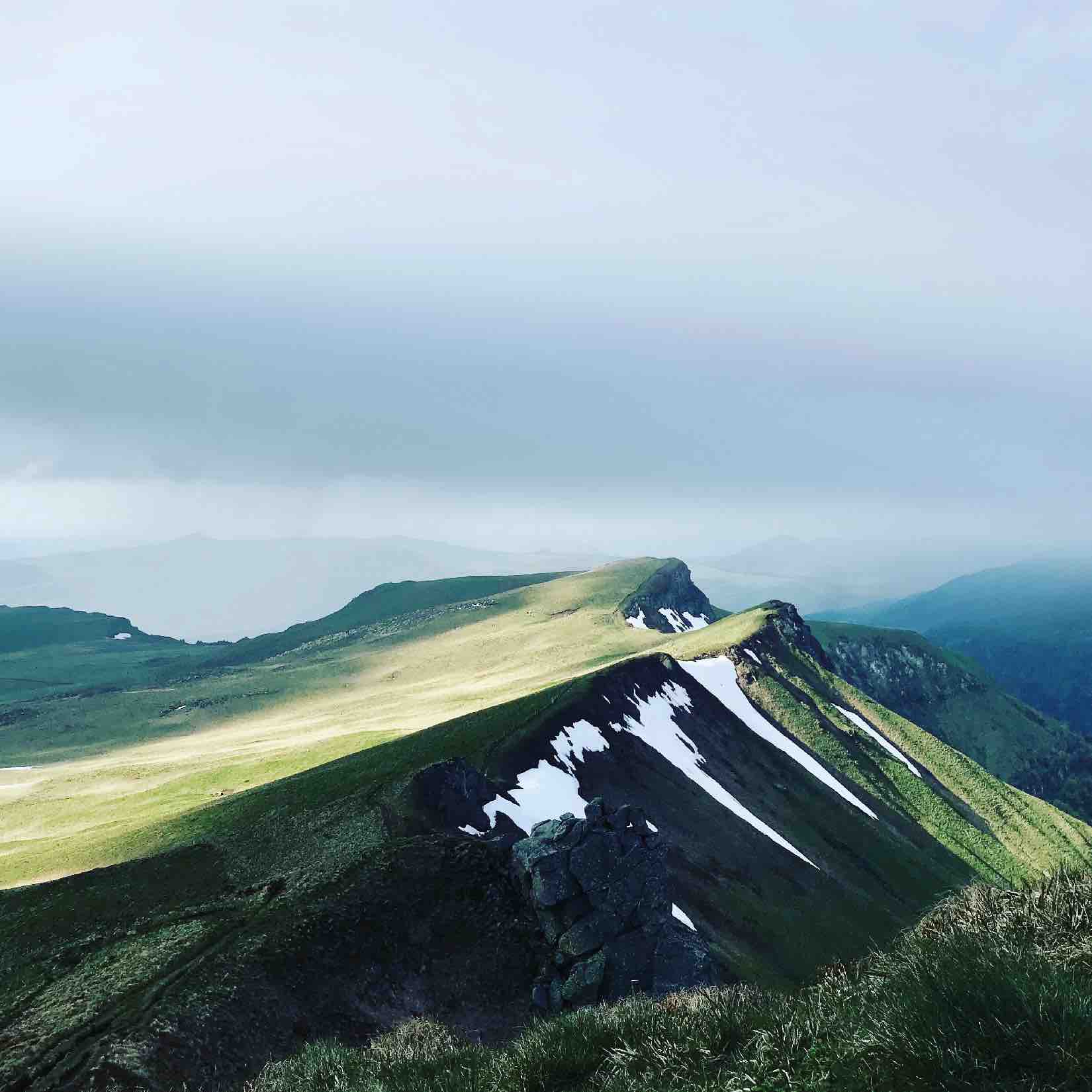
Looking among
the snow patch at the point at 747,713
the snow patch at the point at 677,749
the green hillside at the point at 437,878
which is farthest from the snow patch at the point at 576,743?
the snow patch at the point at 747,713

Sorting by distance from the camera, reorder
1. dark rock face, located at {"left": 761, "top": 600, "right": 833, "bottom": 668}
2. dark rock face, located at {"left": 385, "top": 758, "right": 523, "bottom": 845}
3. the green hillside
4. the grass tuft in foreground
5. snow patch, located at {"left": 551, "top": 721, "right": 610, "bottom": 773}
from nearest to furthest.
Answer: the grass tuft in foreground → the green hillside → dark rock face, located at {"left": 385, "top": 758, "right": 523, "bottom": 845} → snow patch, located at {"left": 551, "top": 721, "right": 610, "bottom": 773} → dark rock face, located at {"left": 761, "top": 600, "right": 833, "bottom": 668}

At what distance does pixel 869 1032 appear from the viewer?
9.39 metres

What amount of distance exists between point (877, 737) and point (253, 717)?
95.8 m

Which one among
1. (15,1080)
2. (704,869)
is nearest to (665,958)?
(704,869)

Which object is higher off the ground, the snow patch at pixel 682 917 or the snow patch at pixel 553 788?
the snow patch at pixel 553 788

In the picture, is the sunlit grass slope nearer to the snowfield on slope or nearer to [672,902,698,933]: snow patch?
the snowfield on slope

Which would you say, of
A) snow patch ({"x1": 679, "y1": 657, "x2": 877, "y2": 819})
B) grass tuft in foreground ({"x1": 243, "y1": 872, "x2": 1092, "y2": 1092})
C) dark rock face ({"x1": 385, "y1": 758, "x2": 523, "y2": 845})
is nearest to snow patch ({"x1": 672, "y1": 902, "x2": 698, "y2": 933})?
dark rock face ({"x1": 385, "y1": 758, "x2": 523, "y2": 845})

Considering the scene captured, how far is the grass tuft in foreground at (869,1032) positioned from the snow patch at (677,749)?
55.9 metres

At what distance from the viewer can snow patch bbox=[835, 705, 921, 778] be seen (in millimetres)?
114688

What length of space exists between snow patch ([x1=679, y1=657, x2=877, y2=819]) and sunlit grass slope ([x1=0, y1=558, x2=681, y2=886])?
1811 centimetres

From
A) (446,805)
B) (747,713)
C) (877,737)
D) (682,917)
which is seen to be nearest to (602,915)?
(682,917)

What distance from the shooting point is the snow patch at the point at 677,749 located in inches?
2788

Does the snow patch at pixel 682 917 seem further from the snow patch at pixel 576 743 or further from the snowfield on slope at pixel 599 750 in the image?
the snow patch at pixel 576 743

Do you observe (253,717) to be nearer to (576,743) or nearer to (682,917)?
(576,743)
